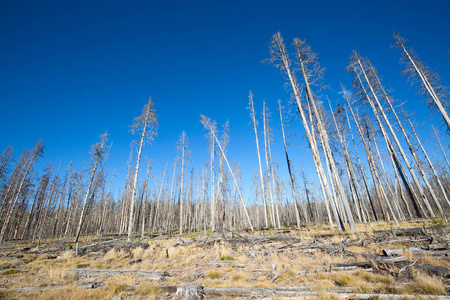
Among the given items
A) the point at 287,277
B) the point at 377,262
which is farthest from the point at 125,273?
the point at 377,262

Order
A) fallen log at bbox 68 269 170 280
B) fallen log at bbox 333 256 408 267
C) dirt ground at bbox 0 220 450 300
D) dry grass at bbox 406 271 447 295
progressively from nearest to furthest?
dry grass at bbox 406 271 447 295
dirt ground at bbox 0 220 450 300
fallen log at bbox 333 256 408 267
fallen log at bbox 68 269 170 280

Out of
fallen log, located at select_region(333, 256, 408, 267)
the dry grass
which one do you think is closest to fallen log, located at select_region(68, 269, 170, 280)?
fallen log, located at select_region(333, 256, 408, 267)

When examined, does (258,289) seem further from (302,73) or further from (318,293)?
(302,73)

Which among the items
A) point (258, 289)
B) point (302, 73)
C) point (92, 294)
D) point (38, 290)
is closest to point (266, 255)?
point (258, 289)

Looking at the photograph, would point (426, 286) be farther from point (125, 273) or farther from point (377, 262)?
point (125, 273)

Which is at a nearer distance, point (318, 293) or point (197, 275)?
point (318, 293)

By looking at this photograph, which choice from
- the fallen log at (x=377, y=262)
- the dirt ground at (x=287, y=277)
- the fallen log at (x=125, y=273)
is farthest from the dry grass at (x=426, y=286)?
the fallen log at (x=125, y=273)

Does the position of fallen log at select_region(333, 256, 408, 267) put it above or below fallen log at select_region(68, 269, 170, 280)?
above

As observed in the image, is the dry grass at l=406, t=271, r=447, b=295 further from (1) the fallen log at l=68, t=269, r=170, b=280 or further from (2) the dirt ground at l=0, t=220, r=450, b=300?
(1) the fallen log at l=68, t=269, r=170, b=280

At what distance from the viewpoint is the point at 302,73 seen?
13266 millimetres

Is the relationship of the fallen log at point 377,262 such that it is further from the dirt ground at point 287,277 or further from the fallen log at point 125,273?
the fallen log at point 125,273

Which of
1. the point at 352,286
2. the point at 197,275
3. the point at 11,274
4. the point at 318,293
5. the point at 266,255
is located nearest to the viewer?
the point at 318,293

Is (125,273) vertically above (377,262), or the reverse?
(377,262)

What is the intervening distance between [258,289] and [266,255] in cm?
414
